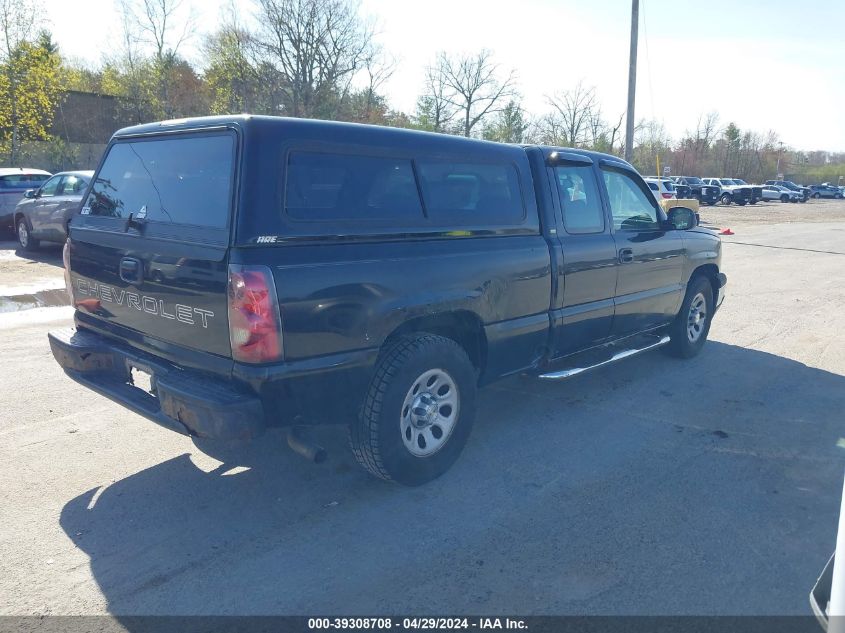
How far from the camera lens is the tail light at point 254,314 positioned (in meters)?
3.09

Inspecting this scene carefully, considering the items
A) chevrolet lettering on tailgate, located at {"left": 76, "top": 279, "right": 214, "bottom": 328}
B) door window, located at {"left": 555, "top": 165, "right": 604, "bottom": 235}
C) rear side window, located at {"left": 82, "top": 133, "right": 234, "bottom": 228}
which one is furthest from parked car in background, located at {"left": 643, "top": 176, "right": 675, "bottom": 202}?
chevrolet lettering on tailgate, located at {"left": 76, "top": 279, "right": 214, "bottom": 328}

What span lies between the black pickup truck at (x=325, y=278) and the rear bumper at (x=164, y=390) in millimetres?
12

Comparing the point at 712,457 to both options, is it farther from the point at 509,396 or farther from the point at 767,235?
the point at 767,235

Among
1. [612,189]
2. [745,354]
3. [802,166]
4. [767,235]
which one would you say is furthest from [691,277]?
[802,166]

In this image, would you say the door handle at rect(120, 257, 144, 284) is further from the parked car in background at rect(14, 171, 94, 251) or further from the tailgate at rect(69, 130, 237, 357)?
the parked car in background at rect(14, 171, 94, 251)

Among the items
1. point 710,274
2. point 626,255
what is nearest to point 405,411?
point 626,255

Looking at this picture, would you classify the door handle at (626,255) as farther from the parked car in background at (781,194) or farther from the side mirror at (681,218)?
the parked car in background at (781,194)

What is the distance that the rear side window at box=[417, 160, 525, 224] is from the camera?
4027 mm

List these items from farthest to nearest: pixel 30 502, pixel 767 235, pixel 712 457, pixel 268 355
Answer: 1. pixel 767 235
2. pixel 712 457
3. pixel 30 502
4. pixel 268 355

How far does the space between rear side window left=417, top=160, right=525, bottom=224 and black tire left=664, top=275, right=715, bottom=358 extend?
2761 mm

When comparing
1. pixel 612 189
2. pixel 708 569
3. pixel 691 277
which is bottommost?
pixel 708 569

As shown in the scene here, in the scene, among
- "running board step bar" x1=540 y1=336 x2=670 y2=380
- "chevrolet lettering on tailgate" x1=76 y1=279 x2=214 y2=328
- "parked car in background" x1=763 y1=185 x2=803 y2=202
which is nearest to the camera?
"chevrolet lettering on tailgate" x1=76 y1=279 x2=214 y2=328

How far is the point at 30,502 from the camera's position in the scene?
12.1 ft

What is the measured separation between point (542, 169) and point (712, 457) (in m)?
2.34
